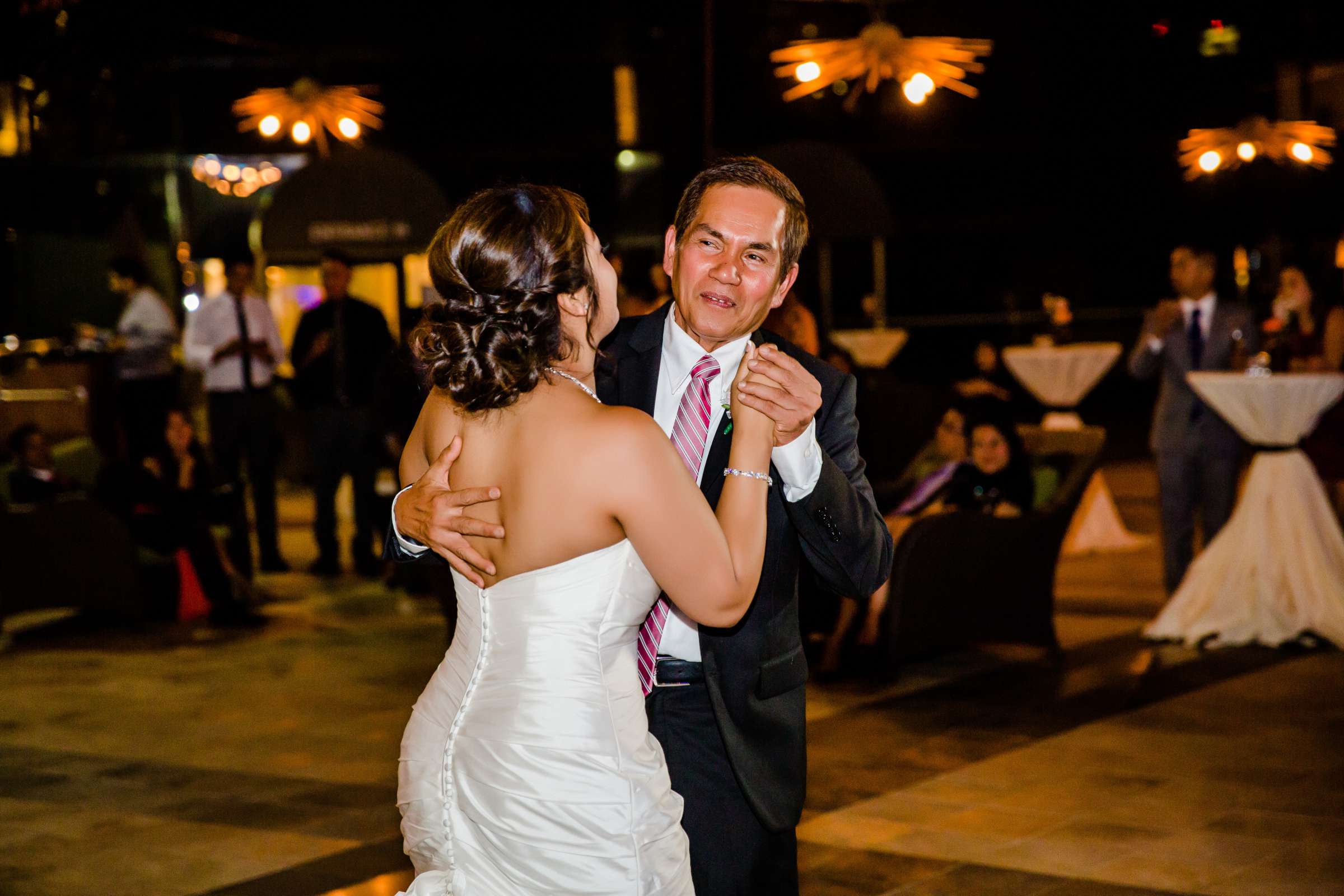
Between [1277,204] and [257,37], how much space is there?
1387 centimetres

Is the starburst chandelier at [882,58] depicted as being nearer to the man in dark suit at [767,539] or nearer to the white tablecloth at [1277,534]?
the white tablecloth at [1277,534]

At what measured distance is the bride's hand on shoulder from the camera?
82.7 inches

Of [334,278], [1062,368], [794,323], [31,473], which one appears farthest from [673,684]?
[1062,368]

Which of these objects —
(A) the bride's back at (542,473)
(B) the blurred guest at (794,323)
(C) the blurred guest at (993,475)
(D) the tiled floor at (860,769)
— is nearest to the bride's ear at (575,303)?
(A) the bride's back at (542,473)

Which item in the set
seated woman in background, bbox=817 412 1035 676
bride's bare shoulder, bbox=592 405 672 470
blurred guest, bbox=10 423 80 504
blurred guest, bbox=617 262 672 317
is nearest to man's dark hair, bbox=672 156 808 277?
bride's bare shoulder, bbox=592 405 672 470

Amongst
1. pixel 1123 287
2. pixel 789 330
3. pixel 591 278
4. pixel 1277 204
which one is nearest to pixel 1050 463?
pixel 789 330

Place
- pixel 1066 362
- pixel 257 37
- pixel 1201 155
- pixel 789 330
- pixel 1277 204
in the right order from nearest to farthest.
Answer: pixel 789 330
pixel 257 37
pixel 1066 362
pixel 1201 155
pixel 1277 204

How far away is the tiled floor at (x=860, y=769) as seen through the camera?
3971 millimetres

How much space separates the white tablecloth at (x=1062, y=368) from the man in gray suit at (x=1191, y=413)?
11.7ft

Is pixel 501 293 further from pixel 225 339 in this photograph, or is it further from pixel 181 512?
pixel 225 339

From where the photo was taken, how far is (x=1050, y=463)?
7.28 metres

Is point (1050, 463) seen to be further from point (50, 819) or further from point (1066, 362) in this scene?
point (50, 819)

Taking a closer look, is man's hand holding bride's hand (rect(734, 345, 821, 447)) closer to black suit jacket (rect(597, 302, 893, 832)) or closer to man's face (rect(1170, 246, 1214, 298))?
black suit jacket (rect(597, 302, 893, 832))

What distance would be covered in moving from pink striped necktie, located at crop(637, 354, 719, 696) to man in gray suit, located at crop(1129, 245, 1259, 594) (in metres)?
5.29
